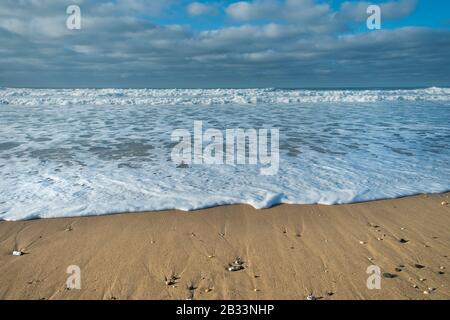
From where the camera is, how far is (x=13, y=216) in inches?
165

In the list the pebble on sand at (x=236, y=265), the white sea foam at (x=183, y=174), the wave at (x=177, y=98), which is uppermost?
the wave at (x=177, y=98)

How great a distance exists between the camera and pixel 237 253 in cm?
341

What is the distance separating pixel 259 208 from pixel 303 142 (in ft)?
14.8

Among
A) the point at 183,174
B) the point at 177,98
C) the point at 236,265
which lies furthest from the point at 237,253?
the point at 177,98

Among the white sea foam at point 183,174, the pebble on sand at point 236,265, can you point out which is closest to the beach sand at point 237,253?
the pebble on sand at point 236,265

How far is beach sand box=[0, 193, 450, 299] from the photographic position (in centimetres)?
283

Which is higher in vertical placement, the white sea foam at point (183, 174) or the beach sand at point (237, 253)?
the white sea foam at point (183, 174)

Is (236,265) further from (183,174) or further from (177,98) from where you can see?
(177,98)

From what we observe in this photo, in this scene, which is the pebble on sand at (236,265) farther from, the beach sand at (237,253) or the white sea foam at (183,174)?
the white sea foam at (183,174)

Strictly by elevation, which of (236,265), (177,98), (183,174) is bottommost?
(236,265)

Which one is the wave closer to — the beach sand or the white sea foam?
the white sea foam

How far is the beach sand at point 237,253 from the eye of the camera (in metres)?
2.83

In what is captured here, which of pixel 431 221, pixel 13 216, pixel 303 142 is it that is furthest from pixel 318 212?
pixel 303 142
